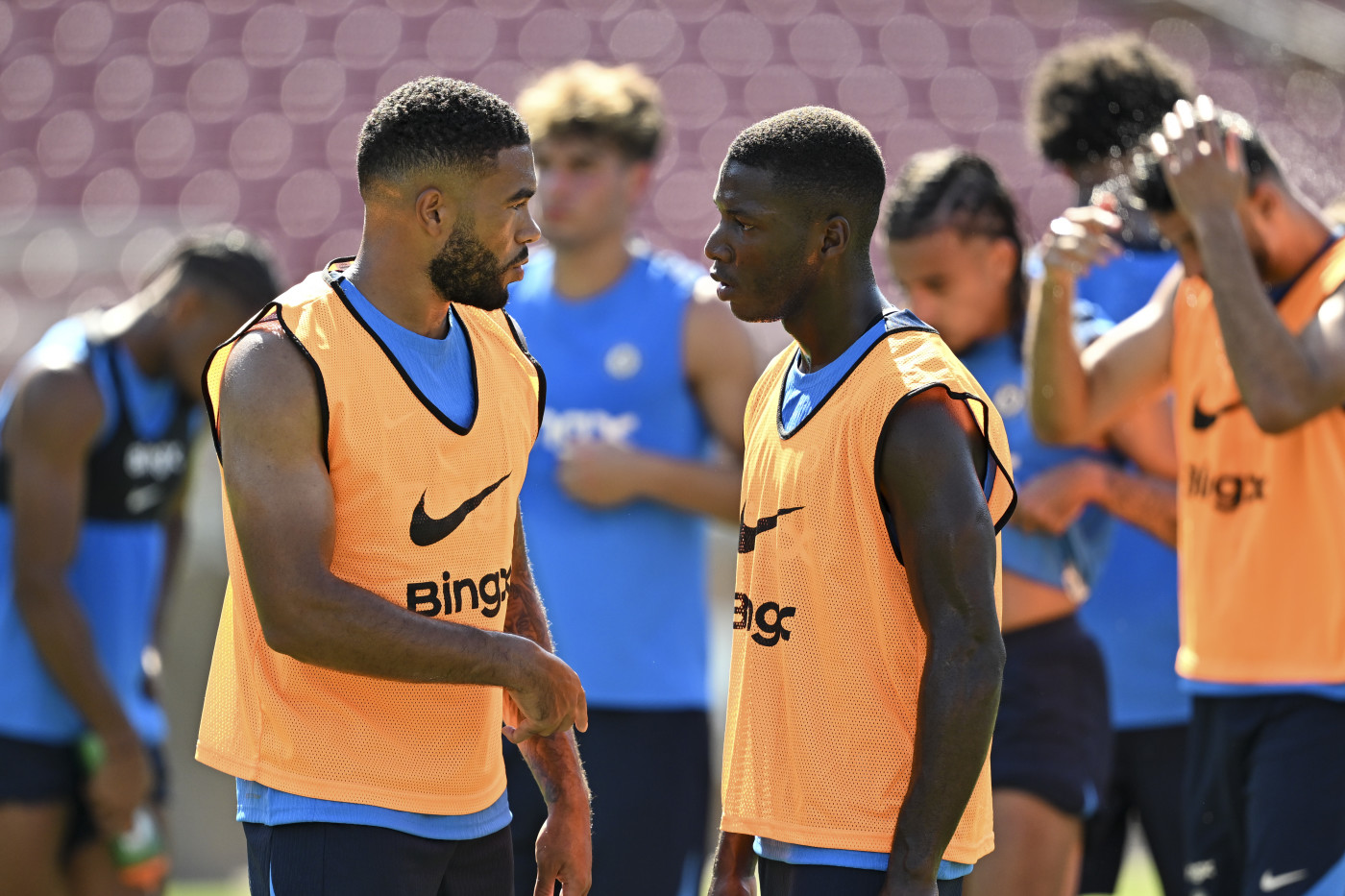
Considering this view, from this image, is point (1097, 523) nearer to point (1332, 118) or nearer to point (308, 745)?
point (308, 745)

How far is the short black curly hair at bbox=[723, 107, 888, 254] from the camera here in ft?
8.18

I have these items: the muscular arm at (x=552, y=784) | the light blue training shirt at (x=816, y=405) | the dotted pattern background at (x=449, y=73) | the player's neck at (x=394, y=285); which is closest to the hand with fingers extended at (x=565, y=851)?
the muscular arm at (x=552, y=784)

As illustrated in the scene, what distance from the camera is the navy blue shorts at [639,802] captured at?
3.92m

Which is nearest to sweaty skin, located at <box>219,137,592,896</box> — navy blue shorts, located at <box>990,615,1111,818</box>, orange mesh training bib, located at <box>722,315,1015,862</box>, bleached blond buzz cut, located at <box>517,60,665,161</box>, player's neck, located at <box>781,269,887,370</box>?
orange mesh training bib, located at <box>722,315,1015,862</box>

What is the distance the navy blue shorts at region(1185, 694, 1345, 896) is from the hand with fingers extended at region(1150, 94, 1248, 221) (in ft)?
3.65

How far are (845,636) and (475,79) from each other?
1195 centimetres

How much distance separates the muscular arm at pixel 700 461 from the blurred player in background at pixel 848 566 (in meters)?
1.58

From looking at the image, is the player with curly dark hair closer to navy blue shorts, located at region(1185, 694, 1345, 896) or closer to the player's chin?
navy blue shorts, located at region(1185, 694, 1345, 896)

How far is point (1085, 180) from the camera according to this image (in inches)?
186

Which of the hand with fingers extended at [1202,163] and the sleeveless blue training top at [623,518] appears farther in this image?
the sleeveless blue training top at [623,518]

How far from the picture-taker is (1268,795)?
3393mm

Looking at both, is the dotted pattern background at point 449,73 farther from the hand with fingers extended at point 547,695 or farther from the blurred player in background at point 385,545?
the hand with fingers extended at point 547,695

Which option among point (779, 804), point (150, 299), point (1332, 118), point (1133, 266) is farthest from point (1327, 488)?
point (1332, 118)

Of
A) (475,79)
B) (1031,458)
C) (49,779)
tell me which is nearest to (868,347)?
(1031,458)
